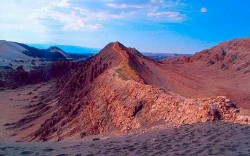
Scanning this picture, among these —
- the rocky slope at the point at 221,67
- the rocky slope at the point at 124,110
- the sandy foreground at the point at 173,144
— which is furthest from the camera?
the rocky slope at the point at 221,67

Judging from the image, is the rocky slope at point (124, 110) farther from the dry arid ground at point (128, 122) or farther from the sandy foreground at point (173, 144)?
the sandy foreground at point (173, 144)

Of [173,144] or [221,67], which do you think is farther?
[221,67]

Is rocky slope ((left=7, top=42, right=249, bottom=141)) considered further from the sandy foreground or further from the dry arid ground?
the sandy foreground

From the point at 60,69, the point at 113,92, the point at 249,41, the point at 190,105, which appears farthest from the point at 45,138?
the point at 249,41

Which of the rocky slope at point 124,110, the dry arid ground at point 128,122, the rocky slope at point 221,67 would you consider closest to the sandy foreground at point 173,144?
the dry arid ground at point 128,122

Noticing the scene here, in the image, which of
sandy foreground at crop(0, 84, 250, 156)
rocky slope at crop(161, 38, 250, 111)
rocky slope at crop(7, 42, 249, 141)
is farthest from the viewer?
rocky slope at crop(161, 38, 250, 111)

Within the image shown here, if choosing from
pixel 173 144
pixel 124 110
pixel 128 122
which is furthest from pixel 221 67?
pixel 173 144

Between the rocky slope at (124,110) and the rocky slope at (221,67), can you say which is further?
the rocky slope at (221,67)

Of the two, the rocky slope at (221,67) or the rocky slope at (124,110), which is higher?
the rocky slope at (221,67)

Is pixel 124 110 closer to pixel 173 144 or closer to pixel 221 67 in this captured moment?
pixel 173 144

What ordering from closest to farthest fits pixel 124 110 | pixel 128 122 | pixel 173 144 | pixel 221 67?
pixel 173 144, pixel 128 122, pixel 124 110, pixel 221 67

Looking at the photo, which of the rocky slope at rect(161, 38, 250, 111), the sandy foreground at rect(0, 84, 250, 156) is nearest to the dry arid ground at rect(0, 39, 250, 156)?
the sandy foreground at rect(0, 84, 250, 156)
